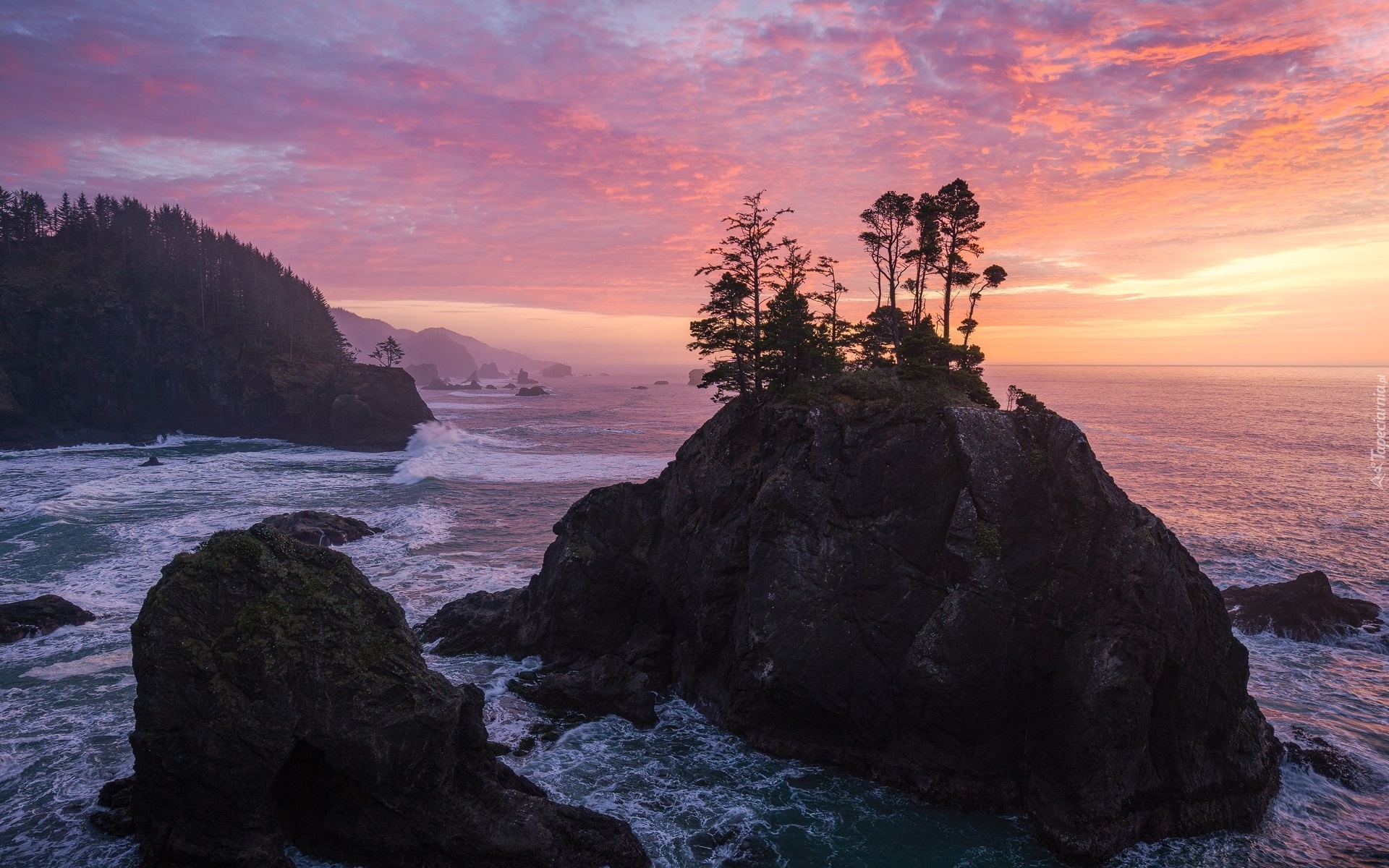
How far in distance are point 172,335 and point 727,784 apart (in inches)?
4218

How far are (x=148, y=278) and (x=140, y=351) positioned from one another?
691 inches

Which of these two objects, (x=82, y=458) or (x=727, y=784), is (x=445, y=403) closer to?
(x=82, y=458)

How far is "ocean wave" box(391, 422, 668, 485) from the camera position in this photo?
214 ft

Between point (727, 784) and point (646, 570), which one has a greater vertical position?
point (646, 570)

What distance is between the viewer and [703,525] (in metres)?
27.1

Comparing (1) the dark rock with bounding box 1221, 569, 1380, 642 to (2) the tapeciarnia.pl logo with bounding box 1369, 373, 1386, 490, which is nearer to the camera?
(1) the dark rock with bounding box 1221, 569, 1380, 642

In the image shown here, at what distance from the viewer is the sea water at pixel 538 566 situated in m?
17.9

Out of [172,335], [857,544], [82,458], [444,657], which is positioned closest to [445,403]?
[172,335]

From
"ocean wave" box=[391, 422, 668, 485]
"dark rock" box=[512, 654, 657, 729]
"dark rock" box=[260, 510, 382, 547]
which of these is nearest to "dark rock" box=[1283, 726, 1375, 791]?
"dark rock" box=[512, 654, 657, 729]

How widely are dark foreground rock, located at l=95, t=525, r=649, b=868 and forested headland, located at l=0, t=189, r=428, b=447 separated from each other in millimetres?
79814

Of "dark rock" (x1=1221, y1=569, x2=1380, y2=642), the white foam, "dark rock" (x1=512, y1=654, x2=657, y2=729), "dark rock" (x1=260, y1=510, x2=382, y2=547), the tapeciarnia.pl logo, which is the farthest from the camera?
the tapeciarnia.pl logo

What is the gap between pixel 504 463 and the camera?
74000 millimetres

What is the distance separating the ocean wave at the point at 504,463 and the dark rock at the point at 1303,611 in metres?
41.4

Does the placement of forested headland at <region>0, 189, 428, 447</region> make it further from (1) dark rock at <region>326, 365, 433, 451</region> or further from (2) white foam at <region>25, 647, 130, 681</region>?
(2) white foam at <region>25, 647, 130, 681</region>
